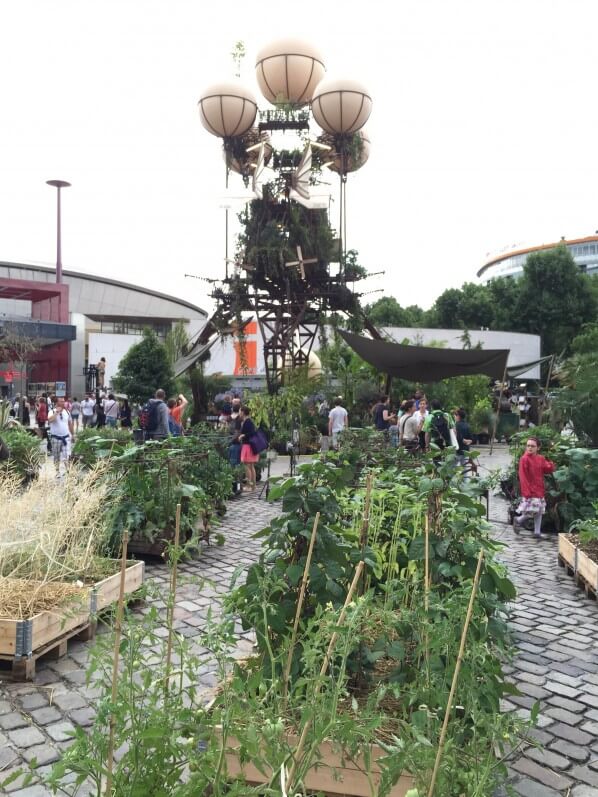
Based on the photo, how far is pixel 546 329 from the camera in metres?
41.8

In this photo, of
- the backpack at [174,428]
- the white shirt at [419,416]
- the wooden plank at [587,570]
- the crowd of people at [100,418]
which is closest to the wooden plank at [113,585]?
the crowd of people at [100,418]

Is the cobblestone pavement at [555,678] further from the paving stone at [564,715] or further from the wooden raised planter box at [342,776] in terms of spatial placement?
the wooden raised planter box at [342,776]

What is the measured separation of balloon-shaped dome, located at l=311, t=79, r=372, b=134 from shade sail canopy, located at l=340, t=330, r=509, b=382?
1034cm

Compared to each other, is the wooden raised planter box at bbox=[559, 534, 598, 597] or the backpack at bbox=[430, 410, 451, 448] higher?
the backpack at bbox=[430, 410, 451, 448]

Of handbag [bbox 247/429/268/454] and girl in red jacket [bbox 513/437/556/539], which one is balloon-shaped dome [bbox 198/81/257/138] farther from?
girl in red jacket [bbox 513/437/556/539]

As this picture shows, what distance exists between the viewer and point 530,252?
7350cm

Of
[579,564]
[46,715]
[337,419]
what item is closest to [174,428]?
[337,419]

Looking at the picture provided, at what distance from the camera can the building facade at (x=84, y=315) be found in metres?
36.7

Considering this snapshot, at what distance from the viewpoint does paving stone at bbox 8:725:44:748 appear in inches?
118

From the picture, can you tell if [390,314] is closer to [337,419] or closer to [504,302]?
[504,302]

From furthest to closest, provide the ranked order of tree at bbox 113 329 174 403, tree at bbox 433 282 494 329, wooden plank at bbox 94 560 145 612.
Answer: tree at bbox 433 282 494 329
tree at bbox 113 329 174 403
wooden plank at bbox 94 560 145 612

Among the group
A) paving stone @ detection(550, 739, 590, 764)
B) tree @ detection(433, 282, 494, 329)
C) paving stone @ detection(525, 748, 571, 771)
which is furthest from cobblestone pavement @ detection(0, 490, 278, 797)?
tree @ detection(433, 282, 494, 329)

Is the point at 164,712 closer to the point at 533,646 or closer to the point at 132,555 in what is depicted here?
the point at 533,646

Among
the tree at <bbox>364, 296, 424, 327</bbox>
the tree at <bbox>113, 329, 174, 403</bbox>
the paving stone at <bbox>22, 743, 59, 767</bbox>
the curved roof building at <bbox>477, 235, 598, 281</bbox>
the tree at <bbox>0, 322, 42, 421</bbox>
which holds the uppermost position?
the curved roof building at <bbox>477, 235, 598, 281</bbox>
